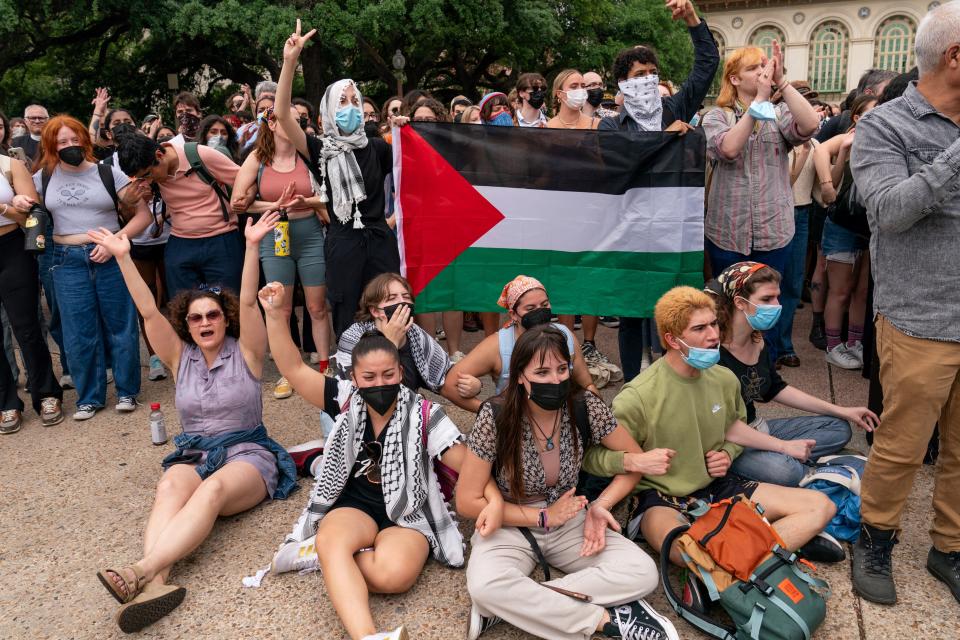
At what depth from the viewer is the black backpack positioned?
4688mm

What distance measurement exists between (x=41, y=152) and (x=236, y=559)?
133 inches

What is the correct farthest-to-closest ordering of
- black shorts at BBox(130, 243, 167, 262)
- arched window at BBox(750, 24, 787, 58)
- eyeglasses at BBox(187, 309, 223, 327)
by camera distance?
arched window at BBox(750, 24, 787, 58), black shorts at BBox(130, 243, 167, 262), eyeglasses at BBox(187, 309, 223, 327)

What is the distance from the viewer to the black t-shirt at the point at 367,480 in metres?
3.18

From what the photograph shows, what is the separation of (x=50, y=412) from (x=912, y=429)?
5096mm

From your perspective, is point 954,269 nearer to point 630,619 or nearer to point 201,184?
point 630,619

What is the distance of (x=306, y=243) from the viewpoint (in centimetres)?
518

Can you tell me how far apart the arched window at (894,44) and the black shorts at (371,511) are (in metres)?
48.1

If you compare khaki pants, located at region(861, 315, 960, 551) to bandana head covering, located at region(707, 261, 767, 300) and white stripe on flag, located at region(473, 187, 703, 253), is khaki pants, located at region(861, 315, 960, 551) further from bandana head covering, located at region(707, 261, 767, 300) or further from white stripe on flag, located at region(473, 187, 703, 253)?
white stripe on flag, located at region(473, 187, 703, 253)

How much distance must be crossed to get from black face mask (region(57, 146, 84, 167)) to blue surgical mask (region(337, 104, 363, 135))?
1.81m

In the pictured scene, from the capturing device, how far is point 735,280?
3.67m

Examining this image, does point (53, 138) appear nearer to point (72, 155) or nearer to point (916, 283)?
point (72, 155)

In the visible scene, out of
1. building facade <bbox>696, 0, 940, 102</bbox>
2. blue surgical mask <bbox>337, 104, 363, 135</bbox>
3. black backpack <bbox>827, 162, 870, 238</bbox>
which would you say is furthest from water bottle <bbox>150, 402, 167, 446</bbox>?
building facade <bbox>696, 0, 940, 102</bbox>

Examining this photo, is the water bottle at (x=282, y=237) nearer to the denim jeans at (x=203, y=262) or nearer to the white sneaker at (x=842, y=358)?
the denim jeans at (x=203, y=262)

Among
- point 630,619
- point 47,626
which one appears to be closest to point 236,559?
point 47,626
